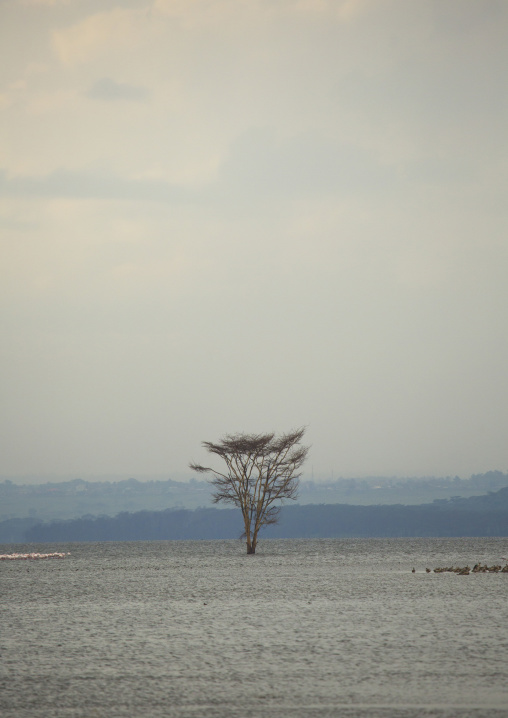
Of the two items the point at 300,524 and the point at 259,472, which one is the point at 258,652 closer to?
the point at 259,472

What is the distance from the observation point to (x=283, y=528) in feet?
A: 579

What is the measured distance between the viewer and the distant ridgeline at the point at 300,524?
528 ft

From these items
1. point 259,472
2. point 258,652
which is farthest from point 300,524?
point 258,652

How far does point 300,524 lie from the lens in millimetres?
175625

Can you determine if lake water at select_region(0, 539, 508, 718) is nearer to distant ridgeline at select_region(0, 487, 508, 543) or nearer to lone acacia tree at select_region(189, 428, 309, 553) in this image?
lone acacia tree at select_region(189, 428, 309, 553)

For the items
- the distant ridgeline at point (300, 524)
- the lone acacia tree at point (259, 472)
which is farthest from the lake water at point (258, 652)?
the distant ridgeline at point (300, 524)

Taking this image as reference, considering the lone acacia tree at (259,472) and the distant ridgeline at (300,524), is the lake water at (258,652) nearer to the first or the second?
the lone acacia tree at (259,472)

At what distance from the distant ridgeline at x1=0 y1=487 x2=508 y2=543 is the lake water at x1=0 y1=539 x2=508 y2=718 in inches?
5600

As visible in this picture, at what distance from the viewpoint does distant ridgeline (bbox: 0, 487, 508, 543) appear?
16100 cm

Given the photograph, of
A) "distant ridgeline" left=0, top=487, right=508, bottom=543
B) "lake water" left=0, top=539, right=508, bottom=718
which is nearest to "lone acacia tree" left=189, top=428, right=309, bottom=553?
"lake water" left=0, top=539, right=508, bottom=718

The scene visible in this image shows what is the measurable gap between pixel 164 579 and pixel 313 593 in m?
7.99

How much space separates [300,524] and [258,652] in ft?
549

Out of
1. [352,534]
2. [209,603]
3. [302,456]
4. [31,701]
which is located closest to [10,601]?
[209,603]

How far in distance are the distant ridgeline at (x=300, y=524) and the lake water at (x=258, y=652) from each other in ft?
467
